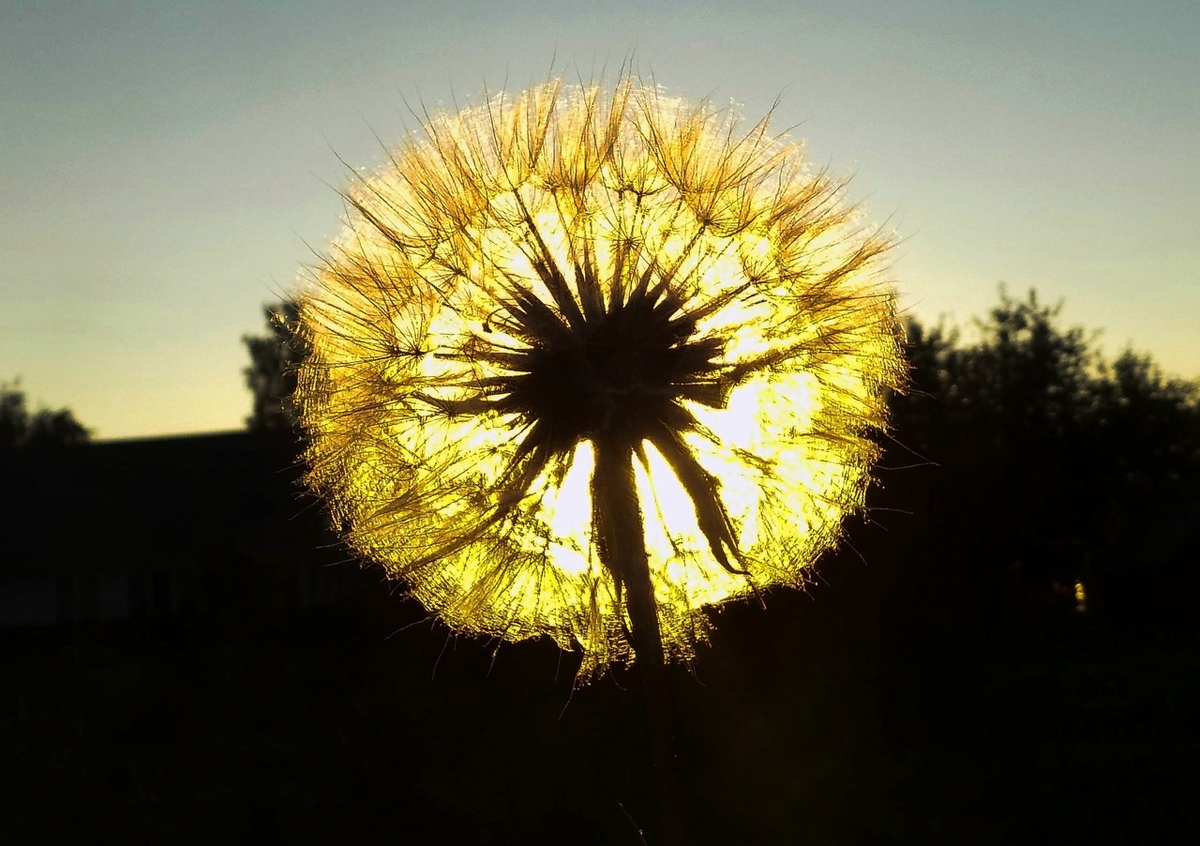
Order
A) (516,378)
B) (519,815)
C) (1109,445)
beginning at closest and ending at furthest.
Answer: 1. (516,378)
2. (519,815)
3. (1109,445)

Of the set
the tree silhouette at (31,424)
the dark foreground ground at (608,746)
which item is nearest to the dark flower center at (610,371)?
the dark foreground ground at (608,746)

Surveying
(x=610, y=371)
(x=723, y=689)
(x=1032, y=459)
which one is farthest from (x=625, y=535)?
(x=1032, y=459)

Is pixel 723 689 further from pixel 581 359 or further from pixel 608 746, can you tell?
pixel 581 359

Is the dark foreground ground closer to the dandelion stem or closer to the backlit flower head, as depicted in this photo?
the backlit flower head

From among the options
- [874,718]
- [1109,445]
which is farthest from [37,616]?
[1109,445]

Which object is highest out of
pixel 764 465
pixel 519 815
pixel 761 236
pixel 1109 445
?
pixel 1109 445

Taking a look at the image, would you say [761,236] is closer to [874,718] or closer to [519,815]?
[519,815]
